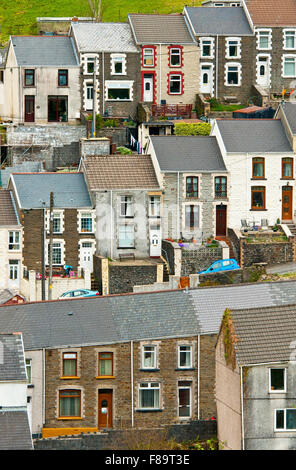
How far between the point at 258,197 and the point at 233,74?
67.1 feet

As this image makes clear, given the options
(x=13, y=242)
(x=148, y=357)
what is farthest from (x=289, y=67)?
(x=148, y=357)

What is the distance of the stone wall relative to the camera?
2527 inches

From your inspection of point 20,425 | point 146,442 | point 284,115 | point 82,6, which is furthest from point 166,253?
point 82,6

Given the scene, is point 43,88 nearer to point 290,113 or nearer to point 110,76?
point 110,76

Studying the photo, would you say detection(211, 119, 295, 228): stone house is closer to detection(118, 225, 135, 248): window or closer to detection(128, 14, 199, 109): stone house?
detection(118, 225, 135, 248): window

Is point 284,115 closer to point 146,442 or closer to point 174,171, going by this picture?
point 174,171

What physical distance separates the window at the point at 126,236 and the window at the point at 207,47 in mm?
23688

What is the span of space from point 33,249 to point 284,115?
61.3 ft

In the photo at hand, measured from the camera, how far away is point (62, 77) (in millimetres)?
105438

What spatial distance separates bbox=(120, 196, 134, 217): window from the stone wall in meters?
24.9

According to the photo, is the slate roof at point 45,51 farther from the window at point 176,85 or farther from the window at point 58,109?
the window at point 176,85

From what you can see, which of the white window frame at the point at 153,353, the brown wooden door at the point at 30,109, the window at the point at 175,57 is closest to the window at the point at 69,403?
the white window frame at the point at 153,353

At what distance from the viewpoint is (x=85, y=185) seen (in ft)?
299

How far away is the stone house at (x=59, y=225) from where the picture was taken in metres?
88.1
